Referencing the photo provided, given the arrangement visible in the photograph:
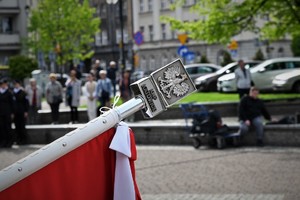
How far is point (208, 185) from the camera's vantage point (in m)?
11.3

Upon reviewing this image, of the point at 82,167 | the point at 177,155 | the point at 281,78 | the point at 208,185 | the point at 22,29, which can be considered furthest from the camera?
the point at 22,29

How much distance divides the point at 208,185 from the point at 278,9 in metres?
13.0

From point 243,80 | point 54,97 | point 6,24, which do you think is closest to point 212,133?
point 243,80

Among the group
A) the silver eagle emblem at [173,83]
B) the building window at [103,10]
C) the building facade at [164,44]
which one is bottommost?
the building facade at [164,44]

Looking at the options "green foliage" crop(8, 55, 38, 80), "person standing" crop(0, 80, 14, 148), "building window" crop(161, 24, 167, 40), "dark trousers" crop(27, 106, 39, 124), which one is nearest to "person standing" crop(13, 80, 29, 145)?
"person standing" crop(0, 80, 14, 148)

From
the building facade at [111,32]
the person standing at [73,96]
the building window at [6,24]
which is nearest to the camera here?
the person standing at [73,96]

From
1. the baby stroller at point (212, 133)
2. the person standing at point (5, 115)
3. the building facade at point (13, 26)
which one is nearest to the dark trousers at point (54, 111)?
the person standing at point (5, 115)

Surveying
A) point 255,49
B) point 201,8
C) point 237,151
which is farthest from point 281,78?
point 255,49

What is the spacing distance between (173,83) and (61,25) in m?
59.1

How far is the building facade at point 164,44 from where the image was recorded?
204ft

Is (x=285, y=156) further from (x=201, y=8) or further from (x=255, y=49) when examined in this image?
(x=255, y=49)

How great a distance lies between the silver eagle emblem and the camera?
5.11 m

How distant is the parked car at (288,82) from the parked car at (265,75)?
1.77 metres

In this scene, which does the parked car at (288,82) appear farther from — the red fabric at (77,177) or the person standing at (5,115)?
the red fabric at (77,177)
